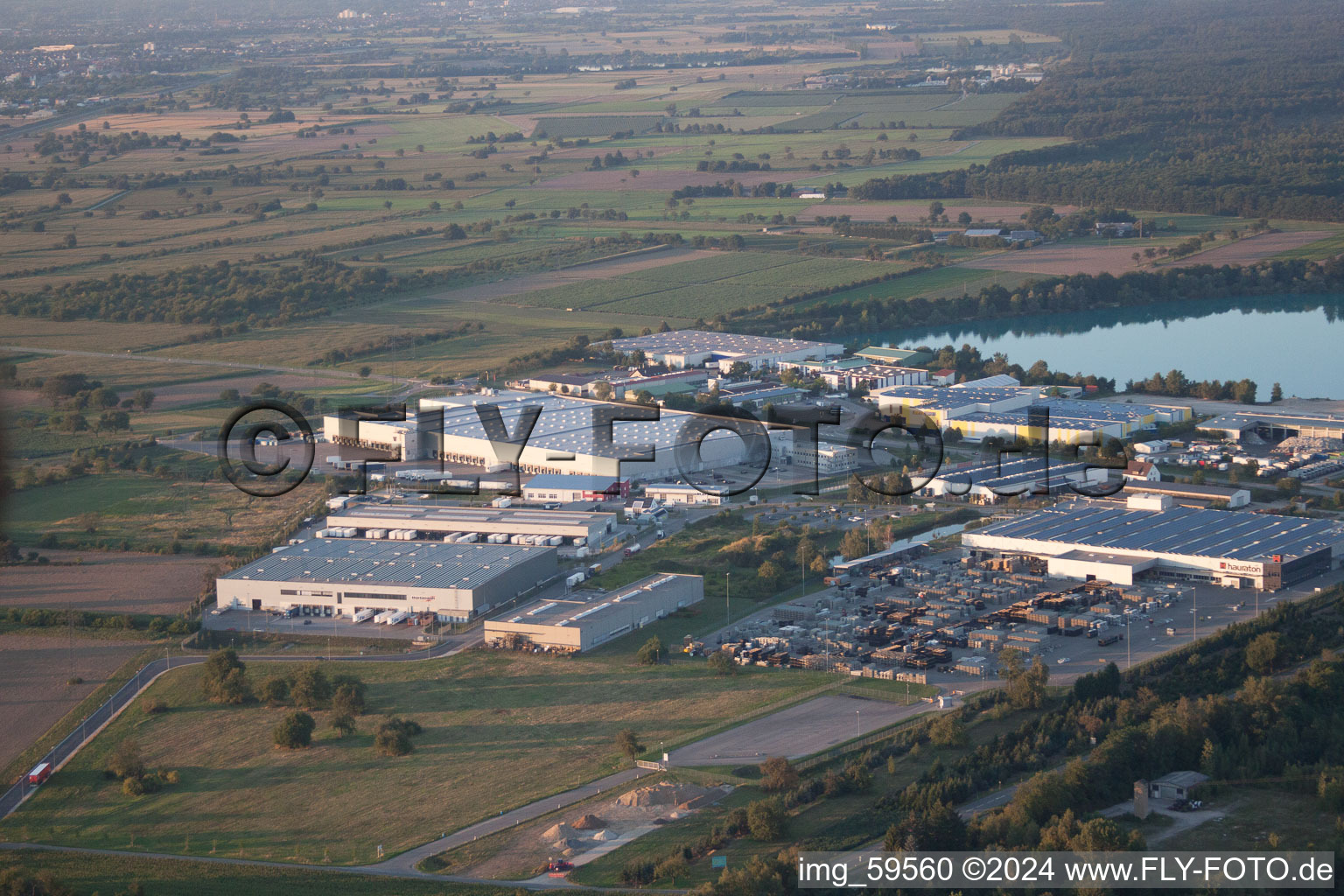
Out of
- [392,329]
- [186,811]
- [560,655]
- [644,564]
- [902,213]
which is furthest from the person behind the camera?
[902,213]

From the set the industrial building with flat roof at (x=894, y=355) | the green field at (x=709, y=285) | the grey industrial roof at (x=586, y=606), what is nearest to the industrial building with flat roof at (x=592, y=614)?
the grey industrial roof at (x=586, y=606)

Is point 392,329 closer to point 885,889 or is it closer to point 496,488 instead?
point 496,488

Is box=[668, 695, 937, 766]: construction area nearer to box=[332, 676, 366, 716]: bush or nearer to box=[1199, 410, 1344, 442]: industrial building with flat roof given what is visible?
box=[332, 676, 366, 716]: bush

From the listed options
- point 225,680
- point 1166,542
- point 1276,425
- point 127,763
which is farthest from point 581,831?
point 1276,425

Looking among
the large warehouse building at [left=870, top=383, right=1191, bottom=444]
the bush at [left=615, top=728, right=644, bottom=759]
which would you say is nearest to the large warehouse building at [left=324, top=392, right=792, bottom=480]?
the large warehouse building at [left=870, top=383, right=1191, bottom=444]

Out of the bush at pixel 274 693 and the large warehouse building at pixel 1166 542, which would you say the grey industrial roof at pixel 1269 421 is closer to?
the large warehouse building at pixel 1166 542

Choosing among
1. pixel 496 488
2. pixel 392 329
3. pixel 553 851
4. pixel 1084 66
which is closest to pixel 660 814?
pixel 553 851
